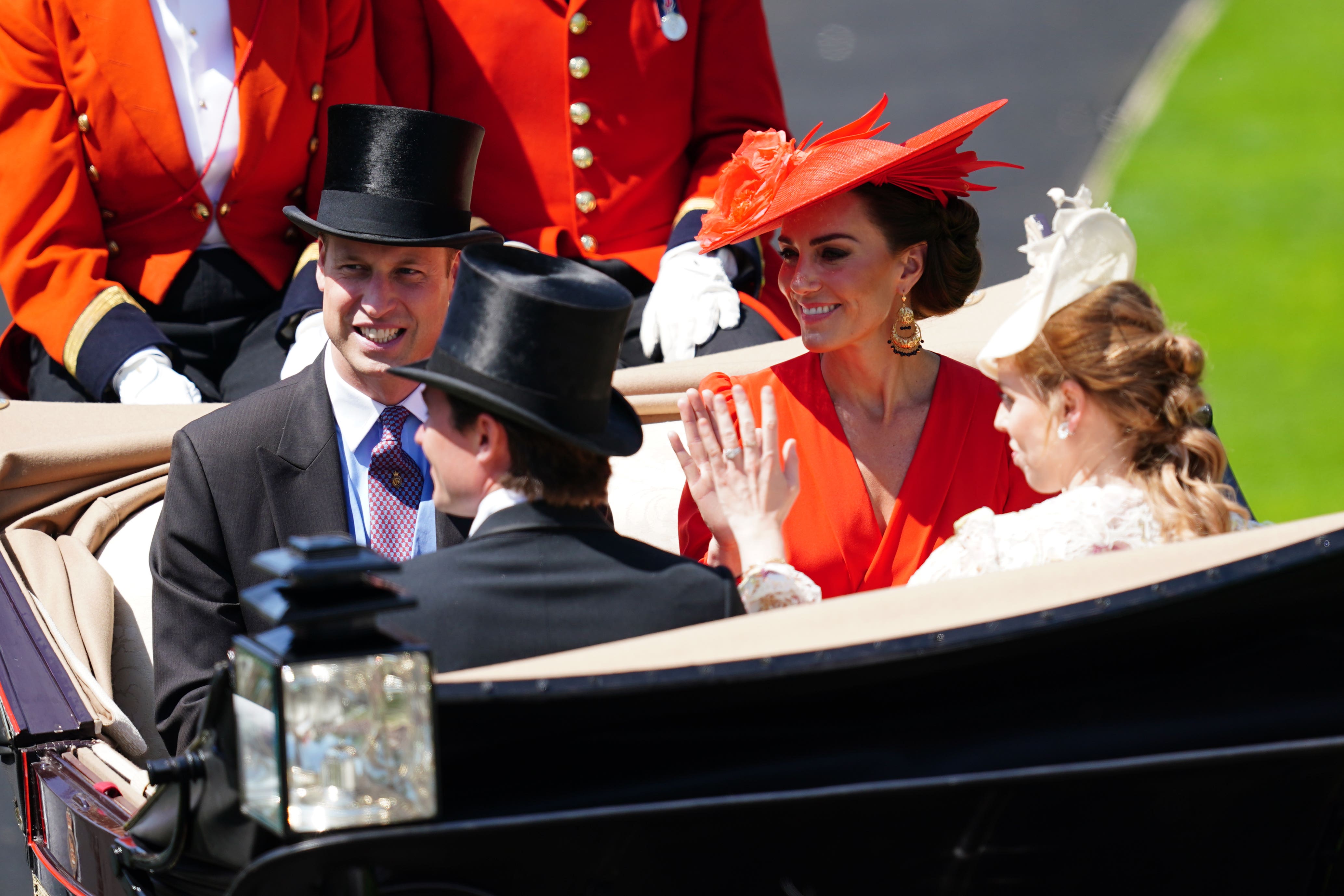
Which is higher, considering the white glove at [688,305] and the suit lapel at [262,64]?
the suit lapel at [262,64]

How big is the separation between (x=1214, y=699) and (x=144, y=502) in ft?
6.46

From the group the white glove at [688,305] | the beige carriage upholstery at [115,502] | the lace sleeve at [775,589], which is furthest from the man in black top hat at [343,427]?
the white glove at [688,305]

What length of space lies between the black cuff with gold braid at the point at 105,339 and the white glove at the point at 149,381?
0.04 feet

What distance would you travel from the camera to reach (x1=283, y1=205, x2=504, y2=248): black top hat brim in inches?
95.0

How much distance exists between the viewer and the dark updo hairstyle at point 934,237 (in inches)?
99.0

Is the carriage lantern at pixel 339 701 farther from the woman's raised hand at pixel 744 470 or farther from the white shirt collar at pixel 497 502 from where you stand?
the woman's raised hand at pixel 744 470

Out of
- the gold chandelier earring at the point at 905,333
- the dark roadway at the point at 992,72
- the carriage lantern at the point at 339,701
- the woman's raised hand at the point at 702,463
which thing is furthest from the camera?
the dark roadway at the point at 992,72

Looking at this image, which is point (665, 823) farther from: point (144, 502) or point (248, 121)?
point (248, 121)

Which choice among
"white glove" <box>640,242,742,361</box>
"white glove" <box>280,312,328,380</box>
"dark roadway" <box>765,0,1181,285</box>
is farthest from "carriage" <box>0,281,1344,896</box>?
"dark roadway" <box>765,0,1181,285</box>

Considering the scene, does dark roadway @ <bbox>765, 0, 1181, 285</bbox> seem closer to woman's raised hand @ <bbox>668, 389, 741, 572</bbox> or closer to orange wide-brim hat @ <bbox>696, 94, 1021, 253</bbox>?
orange wide-brim hat @ <bbox>696, 94, 1021, 253</bbox>

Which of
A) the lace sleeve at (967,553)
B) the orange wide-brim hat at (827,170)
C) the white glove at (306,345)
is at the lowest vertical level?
the lace sleeve at (967,553)

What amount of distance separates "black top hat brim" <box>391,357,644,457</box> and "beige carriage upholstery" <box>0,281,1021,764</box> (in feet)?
2.91

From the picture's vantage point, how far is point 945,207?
101 inches

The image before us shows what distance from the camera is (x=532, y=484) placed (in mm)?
1695
